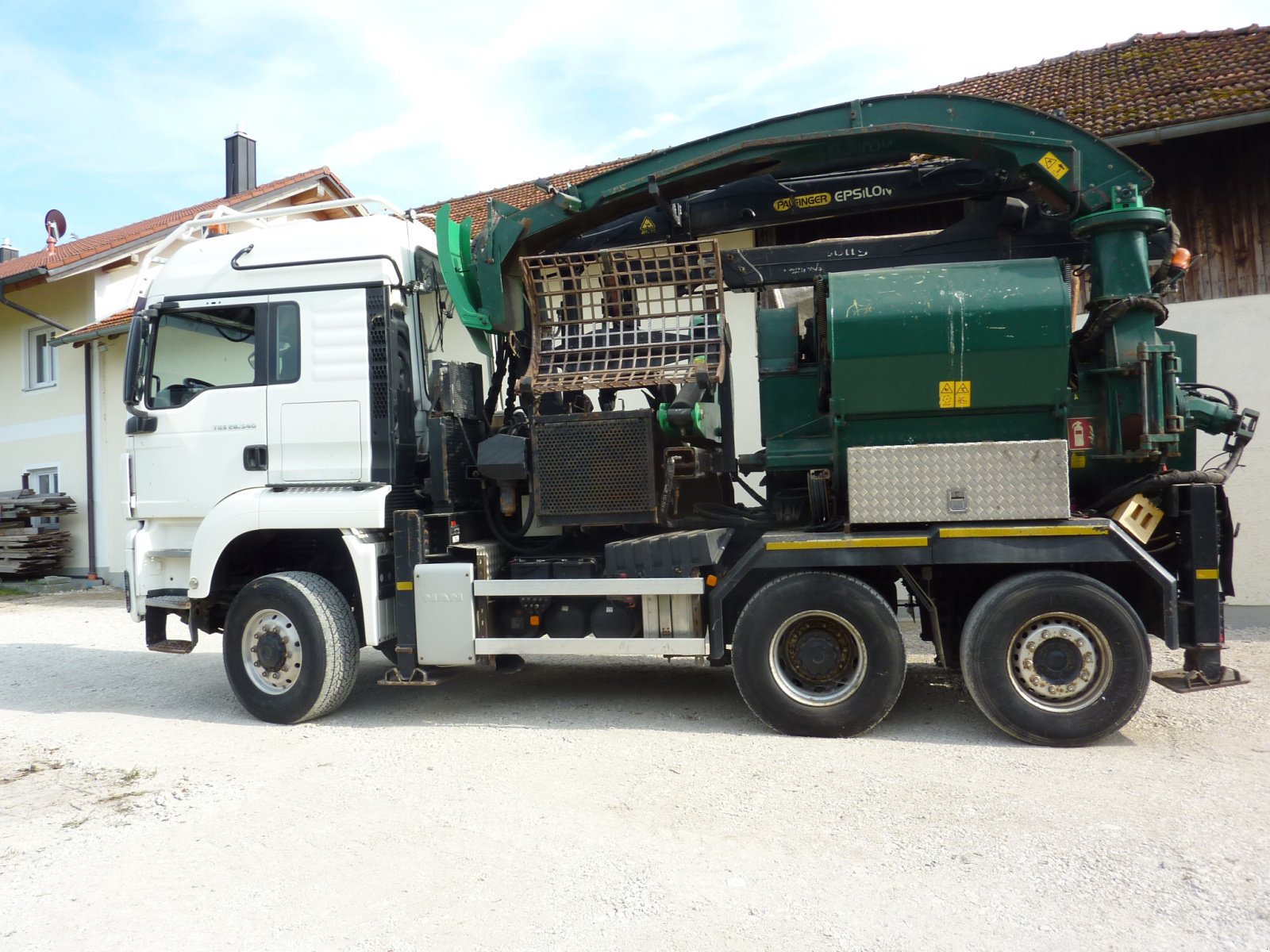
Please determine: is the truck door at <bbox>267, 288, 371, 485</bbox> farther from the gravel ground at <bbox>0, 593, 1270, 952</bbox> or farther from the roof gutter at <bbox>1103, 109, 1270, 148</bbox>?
the roof gutter at <bbox>1103, 109, 1270, 148</bbox>

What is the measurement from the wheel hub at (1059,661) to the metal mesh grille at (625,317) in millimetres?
2366

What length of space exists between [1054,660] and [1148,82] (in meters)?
9.40

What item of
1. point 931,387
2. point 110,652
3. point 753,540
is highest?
point 931,387

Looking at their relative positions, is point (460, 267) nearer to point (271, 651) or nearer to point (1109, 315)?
point (271, 651)

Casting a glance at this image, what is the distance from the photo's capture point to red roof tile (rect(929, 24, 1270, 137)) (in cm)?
986

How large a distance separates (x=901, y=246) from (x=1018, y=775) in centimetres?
329

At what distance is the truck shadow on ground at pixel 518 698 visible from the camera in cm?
598

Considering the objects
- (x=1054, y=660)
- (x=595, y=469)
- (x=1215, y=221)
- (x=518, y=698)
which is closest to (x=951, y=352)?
(x=1054, y=660)

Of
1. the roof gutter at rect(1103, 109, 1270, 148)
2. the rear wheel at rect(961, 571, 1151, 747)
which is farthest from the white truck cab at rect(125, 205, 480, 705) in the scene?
the roof gutter at rect(1103, 109, 1270, 148)

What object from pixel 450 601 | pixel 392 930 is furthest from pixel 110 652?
pixel 392 930

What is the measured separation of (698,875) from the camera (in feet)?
12.0

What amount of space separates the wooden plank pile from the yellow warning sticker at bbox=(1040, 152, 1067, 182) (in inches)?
649

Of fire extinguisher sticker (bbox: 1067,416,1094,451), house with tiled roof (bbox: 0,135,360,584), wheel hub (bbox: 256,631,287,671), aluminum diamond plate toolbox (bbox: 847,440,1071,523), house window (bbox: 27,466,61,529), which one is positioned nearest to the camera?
aluminum diamond plate toolbox (bbox: 847,440,1071,523)

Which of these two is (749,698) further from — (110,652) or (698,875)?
(110,652)
